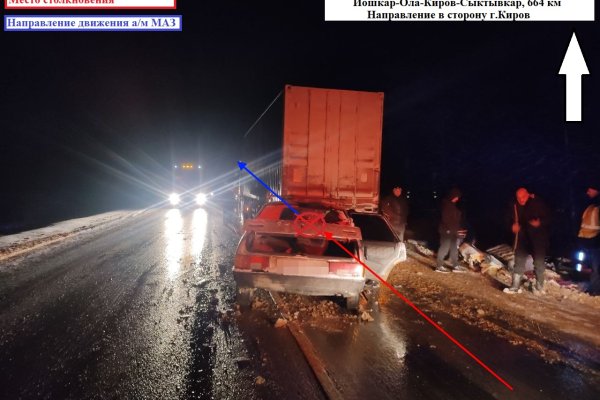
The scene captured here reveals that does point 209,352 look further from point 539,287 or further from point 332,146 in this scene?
point 539,287

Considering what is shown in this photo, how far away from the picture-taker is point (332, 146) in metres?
7.89

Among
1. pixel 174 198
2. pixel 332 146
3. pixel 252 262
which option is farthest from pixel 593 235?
pixel 174 198

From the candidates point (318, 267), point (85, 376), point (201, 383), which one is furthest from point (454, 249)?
point (85, 376)

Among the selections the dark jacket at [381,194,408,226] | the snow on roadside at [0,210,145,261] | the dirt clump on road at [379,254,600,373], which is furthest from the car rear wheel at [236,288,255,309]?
the snow on roadside at [0,210,145,261]

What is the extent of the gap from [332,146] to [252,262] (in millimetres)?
3940

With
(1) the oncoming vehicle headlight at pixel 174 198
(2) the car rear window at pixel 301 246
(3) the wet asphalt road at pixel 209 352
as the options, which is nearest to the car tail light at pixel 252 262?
(3) the wet asphalt road at pixel 209 352

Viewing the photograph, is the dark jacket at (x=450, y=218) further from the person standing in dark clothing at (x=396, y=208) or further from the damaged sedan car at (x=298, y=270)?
the damaged sedan car at (x=298, y=270)

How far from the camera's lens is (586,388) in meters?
3.43

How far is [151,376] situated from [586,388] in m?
4.08

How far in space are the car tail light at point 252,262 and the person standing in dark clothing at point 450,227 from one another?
4584 mm

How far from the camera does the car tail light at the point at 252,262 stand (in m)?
4.74

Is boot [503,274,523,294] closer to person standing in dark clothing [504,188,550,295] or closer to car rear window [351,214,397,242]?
person standing in dark clothing [504,188,550,295]

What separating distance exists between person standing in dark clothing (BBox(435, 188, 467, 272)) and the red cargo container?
148 centimetres

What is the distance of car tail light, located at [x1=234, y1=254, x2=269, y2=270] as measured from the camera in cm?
474
